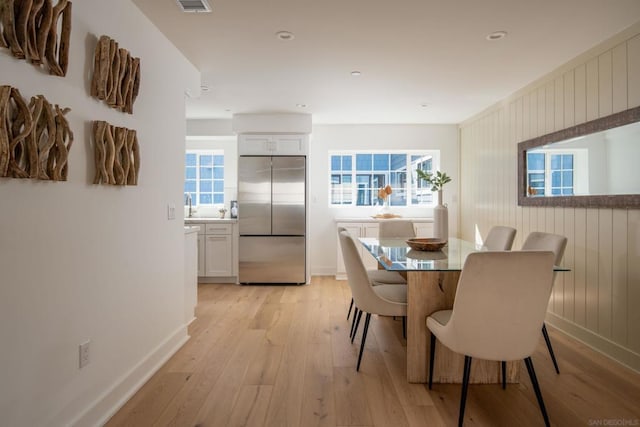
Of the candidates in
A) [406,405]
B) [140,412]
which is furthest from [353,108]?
[140,412]

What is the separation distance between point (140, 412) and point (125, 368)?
0.98 feet

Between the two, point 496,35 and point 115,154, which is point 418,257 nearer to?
point 496,35

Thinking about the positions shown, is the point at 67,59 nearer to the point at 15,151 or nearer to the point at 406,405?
the point at 15,151

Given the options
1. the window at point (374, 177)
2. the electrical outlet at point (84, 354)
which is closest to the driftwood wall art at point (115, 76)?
the electrical outlet at point (84, 354)

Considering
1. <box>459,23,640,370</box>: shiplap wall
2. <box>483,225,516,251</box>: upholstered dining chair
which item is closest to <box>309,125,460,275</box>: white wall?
<box>459,23,640,370</box>: shiplap wall

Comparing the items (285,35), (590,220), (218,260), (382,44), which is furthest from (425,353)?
(218,260)

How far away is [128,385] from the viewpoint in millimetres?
2180

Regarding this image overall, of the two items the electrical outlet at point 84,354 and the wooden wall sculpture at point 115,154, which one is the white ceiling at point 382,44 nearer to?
the wooden wall sculpture at point 115,154

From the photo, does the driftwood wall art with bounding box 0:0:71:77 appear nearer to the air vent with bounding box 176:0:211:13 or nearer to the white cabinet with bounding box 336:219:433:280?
the air vent with bounding box 176:0:211:13

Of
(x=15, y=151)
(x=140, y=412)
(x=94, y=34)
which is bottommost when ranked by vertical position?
(x=140, y=412)

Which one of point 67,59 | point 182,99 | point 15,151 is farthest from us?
point 182,99

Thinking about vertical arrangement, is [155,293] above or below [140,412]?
above

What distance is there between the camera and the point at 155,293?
2.61 m

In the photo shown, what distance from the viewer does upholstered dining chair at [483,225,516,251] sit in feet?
10.4
